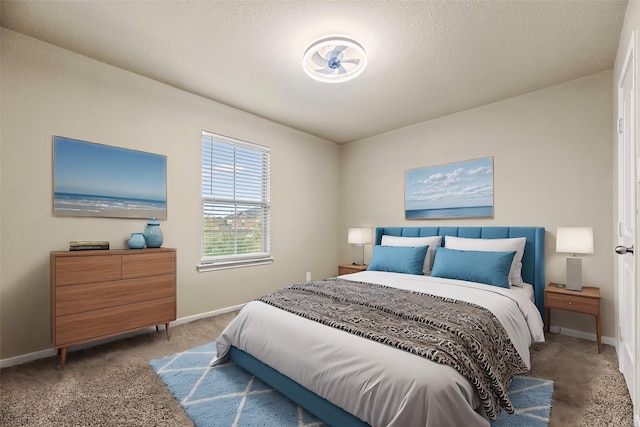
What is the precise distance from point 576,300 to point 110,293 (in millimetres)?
4105

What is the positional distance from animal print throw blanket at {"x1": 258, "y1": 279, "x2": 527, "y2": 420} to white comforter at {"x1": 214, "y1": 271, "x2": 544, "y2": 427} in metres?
0.06

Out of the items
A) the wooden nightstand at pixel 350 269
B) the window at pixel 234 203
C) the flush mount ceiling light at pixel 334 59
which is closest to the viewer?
the flush mount ceiling light at pixel 334 59

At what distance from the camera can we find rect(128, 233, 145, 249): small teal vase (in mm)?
2846

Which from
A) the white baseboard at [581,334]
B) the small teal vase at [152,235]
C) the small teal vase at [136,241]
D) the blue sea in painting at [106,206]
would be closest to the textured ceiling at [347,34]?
the blue sea in painting at [106,206]

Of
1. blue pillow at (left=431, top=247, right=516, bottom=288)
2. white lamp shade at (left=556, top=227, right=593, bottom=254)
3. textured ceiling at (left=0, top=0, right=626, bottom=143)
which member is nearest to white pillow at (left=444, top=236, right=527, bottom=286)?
blue pillow at (left=431, top=247, right=516, bottom=288)

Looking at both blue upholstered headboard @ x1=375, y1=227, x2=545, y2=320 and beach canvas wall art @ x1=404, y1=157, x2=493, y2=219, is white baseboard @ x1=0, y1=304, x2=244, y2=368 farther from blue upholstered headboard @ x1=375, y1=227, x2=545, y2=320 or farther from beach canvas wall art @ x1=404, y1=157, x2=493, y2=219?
blue upholstered headboard @ x1=375, y1=227, x2=545, y2=320

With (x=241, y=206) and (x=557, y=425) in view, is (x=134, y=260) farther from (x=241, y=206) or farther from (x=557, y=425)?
(x=557, y=425)

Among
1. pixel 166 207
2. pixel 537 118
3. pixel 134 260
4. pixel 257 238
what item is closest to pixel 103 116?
pixel 166 207

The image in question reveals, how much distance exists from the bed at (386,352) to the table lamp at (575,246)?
0.86ft

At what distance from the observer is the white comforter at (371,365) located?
1296 millimetres

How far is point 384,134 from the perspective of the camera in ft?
15.6

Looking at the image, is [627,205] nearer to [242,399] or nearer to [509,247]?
[509,247]

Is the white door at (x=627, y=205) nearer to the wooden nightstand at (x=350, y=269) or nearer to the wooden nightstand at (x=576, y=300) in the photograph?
the wooden nightstand at (x=576, y=300)

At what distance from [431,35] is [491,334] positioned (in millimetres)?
2216
